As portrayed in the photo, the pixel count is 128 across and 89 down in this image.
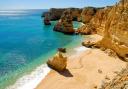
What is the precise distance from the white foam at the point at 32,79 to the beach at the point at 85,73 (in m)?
0.87

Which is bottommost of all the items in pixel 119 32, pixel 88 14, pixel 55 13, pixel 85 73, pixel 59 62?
pixel 55 13

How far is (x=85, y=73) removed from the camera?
2873 cm

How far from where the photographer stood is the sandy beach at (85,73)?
82.5 ft

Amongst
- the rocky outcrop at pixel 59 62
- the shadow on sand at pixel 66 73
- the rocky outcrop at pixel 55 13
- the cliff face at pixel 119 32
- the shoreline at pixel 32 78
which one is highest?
the cliff face at pixel 119 32

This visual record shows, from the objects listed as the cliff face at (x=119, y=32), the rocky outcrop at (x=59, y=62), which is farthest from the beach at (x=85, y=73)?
the cliff face at (x=119, y=32)

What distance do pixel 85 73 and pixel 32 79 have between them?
6.89 m

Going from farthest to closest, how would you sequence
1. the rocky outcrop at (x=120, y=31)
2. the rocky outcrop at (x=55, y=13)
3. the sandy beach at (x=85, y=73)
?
the rocky outcrop at (x=55, y=13) → the rocky outcrop at (x=120, y=31) → the sandy beach at (x=85, y=73)

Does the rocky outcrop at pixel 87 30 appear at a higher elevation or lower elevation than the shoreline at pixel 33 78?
lower

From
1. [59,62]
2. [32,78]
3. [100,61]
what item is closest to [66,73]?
[59,62]

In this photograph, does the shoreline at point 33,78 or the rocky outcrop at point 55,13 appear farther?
the rocky outcrop at point 55,13

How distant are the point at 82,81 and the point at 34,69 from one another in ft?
27.4

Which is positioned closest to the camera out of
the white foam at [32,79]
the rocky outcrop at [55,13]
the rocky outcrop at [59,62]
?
the white foam at [32,79]

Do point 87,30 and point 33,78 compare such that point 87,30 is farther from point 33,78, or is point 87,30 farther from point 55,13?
point 55,13

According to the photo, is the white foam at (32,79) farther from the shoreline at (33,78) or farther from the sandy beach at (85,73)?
the sandy beach at (85,73)
